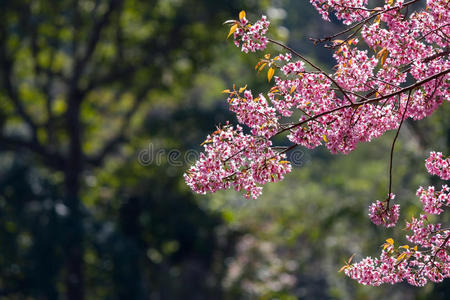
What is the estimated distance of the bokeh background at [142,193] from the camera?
7.82m

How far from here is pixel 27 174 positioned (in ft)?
27.3

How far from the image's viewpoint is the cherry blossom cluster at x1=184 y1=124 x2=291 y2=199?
3.00 m

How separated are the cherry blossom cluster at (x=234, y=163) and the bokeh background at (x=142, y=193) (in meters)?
4.68

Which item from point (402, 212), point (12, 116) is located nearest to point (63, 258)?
point (12, 116)

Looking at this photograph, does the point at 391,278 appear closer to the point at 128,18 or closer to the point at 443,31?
the point at 443,31

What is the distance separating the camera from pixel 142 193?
926 cm

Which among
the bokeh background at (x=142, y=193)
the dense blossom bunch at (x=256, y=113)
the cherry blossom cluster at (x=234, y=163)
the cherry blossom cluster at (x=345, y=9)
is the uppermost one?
the bokeh background at (x=142, y=193)

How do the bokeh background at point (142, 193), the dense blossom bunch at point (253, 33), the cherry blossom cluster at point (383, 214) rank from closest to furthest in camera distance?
the dense blossom bunch at point (253, 33) → the cherry blossom cluster at point (383, 214) → the bokeh background at point (142, 193)

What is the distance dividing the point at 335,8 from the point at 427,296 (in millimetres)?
3480

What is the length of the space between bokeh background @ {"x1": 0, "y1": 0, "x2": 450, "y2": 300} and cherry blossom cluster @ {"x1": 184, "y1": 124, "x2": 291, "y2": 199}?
4.68 metres

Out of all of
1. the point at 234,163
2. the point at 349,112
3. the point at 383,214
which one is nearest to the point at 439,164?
the point at 383,214

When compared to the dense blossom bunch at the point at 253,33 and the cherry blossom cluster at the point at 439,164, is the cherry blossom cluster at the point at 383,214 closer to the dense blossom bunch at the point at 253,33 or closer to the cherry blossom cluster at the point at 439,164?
the cherry blossom cluster at the point at 439,164

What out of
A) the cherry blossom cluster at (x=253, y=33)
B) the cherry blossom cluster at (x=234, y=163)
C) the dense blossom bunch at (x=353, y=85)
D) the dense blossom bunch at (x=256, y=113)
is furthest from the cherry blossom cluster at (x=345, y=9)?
the cherry blossom cluster at (x=234, y=163)

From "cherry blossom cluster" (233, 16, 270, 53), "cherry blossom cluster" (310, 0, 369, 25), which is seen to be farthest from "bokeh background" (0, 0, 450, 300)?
"cherry blossom cluster" (233, 16, 270, 53)
